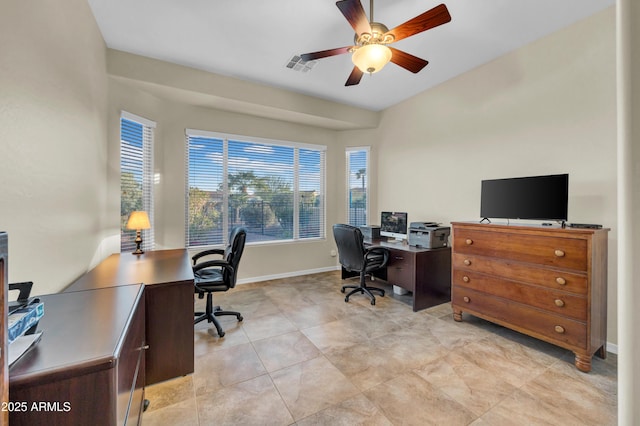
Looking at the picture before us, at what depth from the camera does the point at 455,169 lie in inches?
144

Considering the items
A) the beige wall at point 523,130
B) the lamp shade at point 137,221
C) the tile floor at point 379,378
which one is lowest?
the tile floor at point 379,378

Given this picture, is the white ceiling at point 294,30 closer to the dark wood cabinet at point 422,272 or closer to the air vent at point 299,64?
the air vent at point 299,64

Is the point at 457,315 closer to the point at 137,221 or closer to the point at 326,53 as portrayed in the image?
the point at 326,53

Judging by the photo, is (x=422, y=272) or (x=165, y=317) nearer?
(x=165, y=317)

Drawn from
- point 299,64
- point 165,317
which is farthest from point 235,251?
point 299,64

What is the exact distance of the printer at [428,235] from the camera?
342cm

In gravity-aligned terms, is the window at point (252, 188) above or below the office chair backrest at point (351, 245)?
above

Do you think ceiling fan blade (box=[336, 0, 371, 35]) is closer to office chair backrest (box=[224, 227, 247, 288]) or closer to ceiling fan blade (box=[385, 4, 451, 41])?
ceiling fan blade (box=[385, 4, 451, 41])

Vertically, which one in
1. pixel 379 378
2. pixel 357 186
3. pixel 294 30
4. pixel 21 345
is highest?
pixel 294 30

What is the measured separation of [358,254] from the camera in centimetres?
349

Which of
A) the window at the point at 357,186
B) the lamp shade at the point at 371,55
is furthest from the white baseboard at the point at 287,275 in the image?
the lamp shade at the point at 371,55

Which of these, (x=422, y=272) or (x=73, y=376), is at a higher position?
(x=73, y=376)

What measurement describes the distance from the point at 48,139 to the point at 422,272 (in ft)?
11.9

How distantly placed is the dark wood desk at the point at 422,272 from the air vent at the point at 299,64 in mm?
2558
